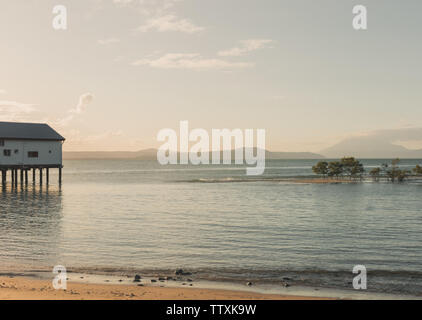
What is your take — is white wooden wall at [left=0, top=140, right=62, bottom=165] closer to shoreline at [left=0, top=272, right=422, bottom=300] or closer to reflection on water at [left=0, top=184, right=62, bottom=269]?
reflection on water at [left=0, top=184, right=62, bottom=269]

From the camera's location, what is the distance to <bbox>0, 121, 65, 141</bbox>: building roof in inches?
2724

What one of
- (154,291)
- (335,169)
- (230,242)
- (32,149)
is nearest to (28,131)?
(32,149)

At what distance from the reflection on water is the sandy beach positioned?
5016 millimetres

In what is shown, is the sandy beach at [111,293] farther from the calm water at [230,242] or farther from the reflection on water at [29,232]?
the reflection on water at [29,232]

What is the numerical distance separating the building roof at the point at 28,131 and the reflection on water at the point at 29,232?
2171 cm

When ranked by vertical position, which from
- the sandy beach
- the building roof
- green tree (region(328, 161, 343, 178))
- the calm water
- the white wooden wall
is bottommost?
the calm water

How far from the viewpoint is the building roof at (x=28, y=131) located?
6919 cm

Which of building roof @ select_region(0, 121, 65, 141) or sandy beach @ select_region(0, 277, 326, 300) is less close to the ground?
building roof @ select_region(0, 121, 65, 141)

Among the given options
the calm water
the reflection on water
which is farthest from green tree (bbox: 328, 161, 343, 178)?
the reflection on water

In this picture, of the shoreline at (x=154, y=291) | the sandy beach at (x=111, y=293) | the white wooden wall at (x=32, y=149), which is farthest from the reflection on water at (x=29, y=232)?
the white wooden wall at (x=32, y=149)

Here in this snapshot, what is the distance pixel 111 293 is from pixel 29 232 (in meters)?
17.6
